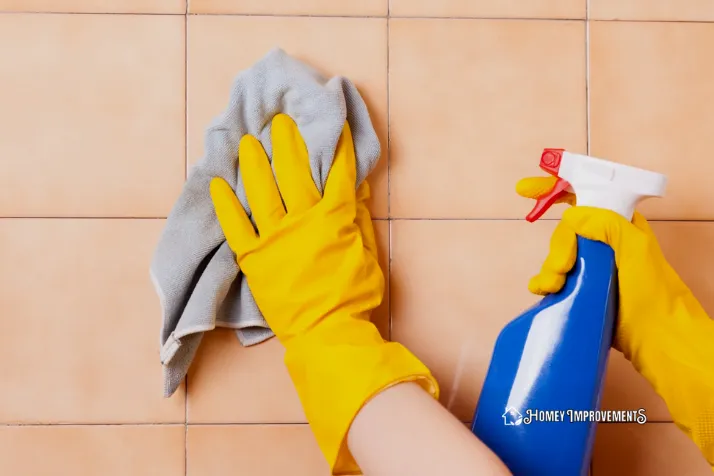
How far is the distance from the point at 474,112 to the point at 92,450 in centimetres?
73

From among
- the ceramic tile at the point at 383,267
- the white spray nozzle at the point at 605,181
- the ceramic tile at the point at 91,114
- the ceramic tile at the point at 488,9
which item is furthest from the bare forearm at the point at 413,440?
the ceramic tile at the point at 488,9

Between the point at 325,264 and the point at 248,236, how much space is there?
110mm

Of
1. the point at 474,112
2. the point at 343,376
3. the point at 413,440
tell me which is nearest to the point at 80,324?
the point at 343,376

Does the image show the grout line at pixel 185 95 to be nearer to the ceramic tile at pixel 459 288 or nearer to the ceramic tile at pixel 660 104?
the ceramic tile at pixel 459 288

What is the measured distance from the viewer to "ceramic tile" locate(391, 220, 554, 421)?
2.87 feet

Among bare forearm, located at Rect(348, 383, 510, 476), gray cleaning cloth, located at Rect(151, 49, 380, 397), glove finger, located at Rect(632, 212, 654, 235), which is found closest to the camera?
bare forearm, located at Rect(348, 383, 510, 476)

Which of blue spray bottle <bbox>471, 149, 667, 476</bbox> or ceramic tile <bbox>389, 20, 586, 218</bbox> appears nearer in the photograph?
blue spray bottle <bbox>471, 149, 667, 476</bbox>

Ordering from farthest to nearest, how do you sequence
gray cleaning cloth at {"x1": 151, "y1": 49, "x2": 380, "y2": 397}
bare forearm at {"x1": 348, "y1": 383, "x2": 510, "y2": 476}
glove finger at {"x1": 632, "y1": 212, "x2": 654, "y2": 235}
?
gray cleaning cloth at {"x1": 151, "y1": 49, "x2": 380, "y2": 397}, glove finger at {"x1": 632, "y1": 212, "x2": 654, "y2": 235}, bare forearm at {"x1": 348, "y1": 383, "x2": 510, "y2": 476}

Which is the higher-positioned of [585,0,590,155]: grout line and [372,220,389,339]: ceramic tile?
[585,0,590,155]: grout line

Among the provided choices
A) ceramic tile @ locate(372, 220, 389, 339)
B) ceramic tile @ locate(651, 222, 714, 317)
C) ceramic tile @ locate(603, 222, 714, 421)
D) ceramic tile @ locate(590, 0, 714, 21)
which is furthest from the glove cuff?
ceramic tile @ locate(590, 0, 714, 21)

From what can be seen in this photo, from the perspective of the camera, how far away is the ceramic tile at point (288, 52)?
2.87 ft

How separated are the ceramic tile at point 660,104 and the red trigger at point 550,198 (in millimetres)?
220

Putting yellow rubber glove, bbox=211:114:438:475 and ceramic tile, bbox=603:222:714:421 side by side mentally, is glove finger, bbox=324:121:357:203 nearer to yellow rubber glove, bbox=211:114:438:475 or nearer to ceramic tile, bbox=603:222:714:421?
yellow rubber glove, bbox=211:114:438:475

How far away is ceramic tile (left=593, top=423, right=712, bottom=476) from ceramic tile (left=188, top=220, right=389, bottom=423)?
1.43 ft
